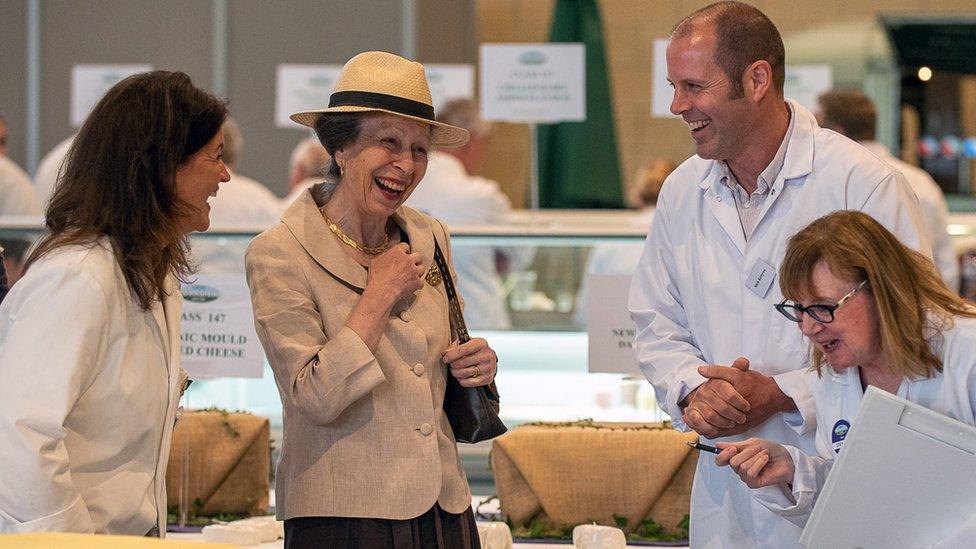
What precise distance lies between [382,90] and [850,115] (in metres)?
3.15

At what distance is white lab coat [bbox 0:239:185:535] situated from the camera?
2.06 metres

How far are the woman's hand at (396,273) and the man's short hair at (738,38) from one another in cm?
75

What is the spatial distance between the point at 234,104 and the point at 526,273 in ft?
15.8

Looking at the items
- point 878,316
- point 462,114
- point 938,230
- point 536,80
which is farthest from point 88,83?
point 878,316

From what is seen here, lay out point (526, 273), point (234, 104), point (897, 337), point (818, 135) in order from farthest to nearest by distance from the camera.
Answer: point (234, 104)
point (526, 273)
point (818, 135)
point (897, 337)

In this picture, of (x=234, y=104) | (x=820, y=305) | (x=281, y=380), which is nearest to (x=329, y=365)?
(x=281, y=380)

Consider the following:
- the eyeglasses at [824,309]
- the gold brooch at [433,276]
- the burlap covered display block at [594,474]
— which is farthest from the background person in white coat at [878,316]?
the burlap covered display block at [594,474]

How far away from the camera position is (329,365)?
236 cm

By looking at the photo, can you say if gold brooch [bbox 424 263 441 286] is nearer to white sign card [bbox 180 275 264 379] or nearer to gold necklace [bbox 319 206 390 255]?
gold necklace [bbox 319 206 390 255]

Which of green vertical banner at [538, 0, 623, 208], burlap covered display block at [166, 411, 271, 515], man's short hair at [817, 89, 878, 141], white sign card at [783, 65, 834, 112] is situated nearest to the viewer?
burlap covered display block at [166, 411, 271, 515]

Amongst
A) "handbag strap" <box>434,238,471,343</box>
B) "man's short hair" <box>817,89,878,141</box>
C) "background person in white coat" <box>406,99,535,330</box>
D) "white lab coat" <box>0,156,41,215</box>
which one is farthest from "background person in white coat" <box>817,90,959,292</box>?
"white lab coat" <box>0,156,41,215</box>

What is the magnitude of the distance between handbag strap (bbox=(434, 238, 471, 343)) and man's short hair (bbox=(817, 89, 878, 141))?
2949mm

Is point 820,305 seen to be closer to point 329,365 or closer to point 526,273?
point 329,365

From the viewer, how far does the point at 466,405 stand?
258 centimetres
